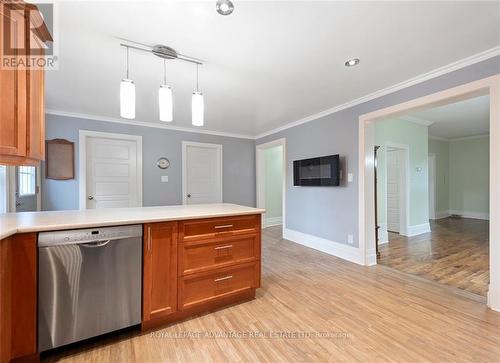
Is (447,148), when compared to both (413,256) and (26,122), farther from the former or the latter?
(26,122)

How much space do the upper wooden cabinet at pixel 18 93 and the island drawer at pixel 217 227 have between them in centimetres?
113

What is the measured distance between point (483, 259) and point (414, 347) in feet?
9.04

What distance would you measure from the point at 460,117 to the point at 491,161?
3575 millimetres

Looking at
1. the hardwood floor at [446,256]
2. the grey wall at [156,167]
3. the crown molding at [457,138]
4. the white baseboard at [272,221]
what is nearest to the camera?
the hardwood floor at [446,256]

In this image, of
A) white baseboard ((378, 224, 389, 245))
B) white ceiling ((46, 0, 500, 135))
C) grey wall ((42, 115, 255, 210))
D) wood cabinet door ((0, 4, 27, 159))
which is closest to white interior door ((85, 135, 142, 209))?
grey wall ((42, 115, 255, 210))

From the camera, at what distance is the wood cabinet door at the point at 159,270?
1670mm

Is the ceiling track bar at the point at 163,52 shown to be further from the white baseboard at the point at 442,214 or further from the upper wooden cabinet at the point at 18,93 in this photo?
the white baseboard at the point at 442,214

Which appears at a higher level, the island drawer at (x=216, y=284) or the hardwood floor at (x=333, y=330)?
the island drawer at (x=216, y=284)

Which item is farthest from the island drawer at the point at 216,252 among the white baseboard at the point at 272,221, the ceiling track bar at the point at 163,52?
the white baseboard at the point at 272,221

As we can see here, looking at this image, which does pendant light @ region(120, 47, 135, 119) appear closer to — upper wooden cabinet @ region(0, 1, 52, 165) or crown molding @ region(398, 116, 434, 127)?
upper wooden cabinet @ region(0, 1, 52, 165)

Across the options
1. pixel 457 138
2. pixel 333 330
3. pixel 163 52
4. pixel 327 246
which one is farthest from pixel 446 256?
pixel 457 138

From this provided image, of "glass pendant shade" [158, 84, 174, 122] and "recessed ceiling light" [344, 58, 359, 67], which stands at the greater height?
"recessed ceiling light" [344, 58, 359, 67]

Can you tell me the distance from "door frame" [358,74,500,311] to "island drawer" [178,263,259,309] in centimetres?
183

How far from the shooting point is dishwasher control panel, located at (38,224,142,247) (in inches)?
54.0
